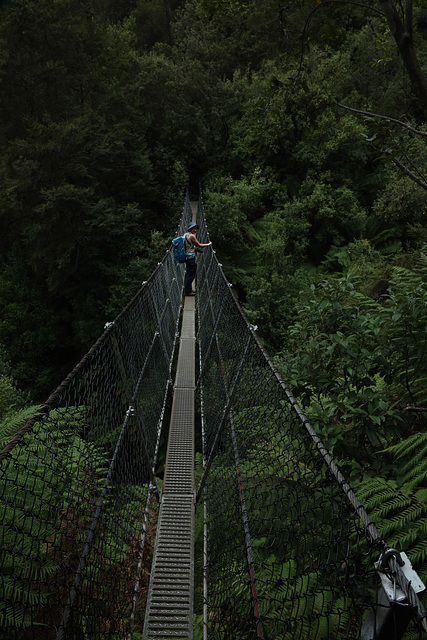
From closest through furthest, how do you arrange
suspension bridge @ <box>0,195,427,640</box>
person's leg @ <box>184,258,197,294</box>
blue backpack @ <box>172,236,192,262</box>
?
suspension bridge @ <box>0,195,427,640</box>
blue backpack @ <box>172,236,192,262</box>
person's leg @ <box>184,258,197,294</box>

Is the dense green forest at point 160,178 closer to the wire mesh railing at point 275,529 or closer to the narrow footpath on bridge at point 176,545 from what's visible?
the narrow footpath on bridge at point 176,545

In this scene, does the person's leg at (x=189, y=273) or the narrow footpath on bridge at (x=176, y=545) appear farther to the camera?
the person's leg at (x=189, y=273)

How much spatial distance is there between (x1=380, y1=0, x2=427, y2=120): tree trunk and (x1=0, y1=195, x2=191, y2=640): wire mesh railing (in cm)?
191

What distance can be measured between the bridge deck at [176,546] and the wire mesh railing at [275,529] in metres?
0.10

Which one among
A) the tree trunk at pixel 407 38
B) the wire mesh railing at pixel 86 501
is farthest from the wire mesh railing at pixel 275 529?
the tree trunk at pixel 407 38

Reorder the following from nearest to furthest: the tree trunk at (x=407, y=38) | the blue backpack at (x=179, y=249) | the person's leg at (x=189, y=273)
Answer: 1. the tree trunk at (x=407, y=38)
2. the blue backpack at (x=179, y=249)
3. the person's leg at (x=189, y=273)

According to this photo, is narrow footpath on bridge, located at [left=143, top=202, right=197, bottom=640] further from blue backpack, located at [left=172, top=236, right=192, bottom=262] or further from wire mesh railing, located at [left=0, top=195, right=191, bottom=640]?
blue backpack, located at [left=172, top=236, right=192, bottom=262]

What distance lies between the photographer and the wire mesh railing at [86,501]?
4.49ft

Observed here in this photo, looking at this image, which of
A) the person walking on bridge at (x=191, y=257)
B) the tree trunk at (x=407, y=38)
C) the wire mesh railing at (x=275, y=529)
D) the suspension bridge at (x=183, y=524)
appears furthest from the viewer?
the person walking on bridge at (x=191, y=257)

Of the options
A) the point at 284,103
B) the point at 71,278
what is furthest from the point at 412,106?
the point at 71,278

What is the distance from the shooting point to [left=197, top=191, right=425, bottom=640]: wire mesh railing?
3.18 feet

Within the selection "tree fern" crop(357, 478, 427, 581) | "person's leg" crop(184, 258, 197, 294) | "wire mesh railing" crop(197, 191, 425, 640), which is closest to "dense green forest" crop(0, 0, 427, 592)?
"person's leg" crop(184, 258, 197, 294)

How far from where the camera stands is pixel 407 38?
202 cm

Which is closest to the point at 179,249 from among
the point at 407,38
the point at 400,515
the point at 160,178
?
the point at 407,38
